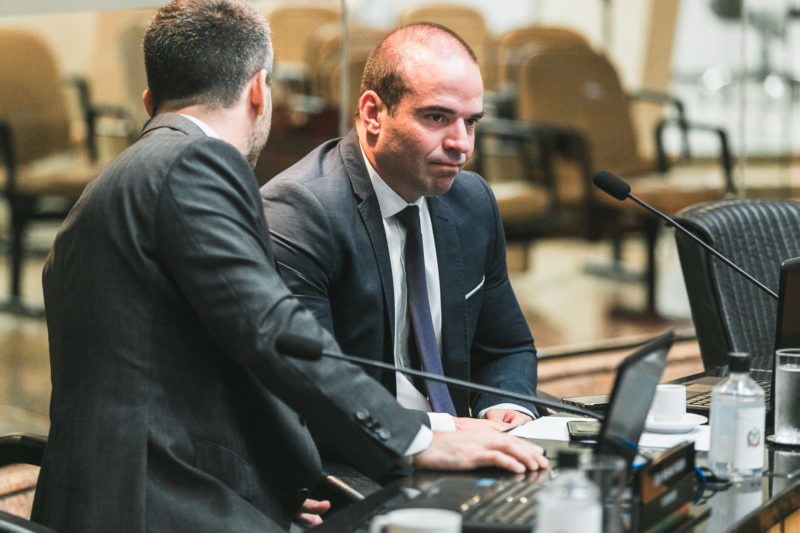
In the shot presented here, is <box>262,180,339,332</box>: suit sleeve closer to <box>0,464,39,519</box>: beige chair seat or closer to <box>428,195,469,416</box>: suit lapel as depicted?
<box>428,195,469,416</box>: suit lapel

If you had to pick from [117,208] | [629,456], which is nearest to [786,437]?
[629,456]

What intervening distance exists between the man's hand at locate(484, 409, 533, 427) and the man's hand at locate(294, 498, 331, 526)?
0.36 metres

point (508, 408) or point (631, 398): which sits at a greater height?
point (631, 398)

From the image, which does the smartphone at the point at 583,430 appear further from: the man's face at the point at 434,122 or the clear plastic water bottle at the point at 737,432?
the man's face at the point at 434,122

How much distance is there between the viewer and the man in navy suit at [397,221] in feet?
6.44

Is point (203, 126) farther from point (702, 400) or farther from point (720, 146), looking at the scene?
point (720, 146)

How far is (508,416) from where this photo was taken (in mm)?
1974

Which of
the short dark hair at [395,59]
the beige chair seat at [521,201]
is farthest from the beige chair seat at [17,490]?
the beige chair seat at [521,201]

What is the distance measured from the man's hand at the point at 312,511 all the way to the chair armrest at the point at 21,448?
0.43 metres

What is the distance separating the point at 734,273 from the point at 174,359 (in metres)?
1.54

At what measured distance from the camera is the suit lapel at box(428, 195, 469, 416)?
209cm

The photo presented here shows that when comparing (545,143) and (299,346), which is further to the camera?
(545,143)

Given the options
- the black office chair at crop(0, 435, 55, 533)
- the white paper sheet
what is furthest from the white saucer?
the black office chair at crop(0, 435, 55, 533)

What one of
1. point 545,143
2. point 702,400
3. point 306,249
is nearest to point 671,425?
point 702,400
